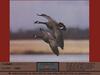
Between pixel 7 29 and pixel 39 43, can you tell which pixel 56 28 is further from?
pixel 7 29

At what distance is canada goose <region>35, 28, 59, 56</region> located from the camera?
71.4 inches

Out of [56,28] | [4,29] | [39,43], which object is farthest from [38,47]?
[4,29]

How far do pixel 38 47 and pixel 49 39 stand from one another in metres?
0.13

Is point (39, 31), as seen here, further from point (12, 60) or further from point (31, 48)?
point (12, 60)

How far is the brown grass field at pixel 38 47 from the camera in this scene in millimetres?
1774

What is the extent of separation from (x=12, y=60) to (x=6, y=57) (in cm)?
6

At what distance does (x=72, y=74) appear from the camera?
5.92ft

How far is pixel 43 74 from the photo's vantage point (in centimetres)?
180

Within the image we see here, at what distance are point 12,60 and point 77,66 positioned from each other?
578 millimetres

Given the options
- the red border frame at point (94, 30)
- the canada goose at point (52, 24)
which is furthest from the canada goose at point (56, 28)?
the red border frame at point (94, 30)

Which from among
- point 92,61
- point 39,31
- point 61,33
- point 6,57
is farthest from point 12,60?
point 92,61

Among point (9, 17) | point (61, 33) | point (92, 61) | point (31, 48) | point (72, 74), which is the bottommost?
point (72, 74)

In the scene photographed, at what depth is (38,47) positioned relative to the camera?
1785 millimetres

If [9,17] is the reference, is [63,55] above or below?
below
